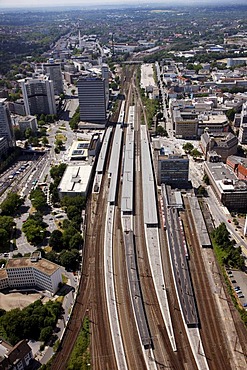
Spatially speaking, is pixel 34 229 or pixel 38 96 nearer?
pixel 34 229

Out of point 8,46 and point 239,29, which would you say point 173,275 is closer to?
point 8,46

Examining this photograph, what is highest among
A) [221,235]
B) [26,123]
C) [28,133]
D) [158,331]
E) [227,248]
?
[26,123]

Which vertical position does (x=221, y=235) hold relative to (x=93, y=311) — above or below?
above

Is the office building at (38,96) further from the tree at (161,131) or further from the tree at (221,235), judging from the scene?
the tree at (221,235)

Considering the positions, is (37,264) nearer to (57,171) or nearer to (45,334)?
(45,334)

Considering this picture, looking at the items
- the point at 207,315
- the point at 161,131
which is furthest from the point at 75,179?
the point at 207,315

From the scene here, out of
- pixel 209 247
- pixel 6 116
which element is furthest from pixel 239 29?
pixel 209 247
